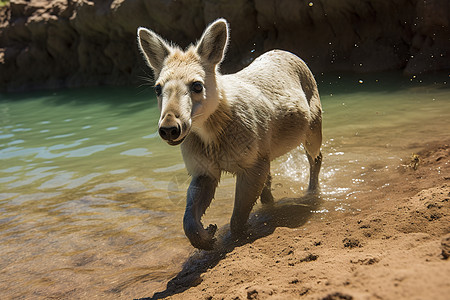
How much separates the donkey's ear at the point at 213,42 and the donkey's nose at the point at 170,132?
1150 mm

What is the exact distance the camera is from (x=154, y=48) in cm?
428

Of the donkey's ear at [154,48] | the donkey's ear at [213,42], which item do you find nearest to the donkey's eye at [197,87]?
A: the donkey's ear at [213,42]

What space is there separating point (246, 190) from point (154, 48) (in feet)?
5.12

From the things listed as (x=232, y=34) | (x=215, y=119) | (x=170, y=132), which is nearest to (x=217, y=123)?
(x=215, y=119)

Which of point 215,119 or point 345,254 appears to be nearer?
point 345,254

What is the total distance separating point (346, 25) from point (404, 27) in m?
1.58

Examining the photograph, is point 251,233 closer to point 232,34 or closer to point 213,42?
point 213,42

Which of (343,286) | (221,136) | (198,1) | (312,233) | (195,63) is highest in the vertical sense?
(198,1)

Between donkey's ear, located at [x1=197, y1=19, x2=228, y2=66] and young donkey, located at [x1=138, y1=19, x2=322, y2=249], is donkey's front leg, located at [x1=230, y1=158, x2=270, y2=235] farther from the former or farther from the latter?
donkey's ear, located at [x1=197, y1=19, x2=228, y2=66]

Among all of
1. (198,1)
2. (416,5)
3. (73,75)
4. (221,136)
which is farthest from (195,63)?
(73,75)

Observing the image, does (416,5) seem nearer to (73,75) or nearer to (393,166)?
(393,166)

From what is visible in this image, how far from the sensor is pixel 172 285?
348 cm

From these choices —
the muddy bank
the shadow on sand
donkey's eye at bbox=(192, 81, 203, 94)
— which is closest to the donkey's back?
donkey's eye at bbox=(192, 81, 203, 94)

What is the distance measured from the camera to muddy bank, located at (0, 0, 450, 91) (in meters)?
11.7
